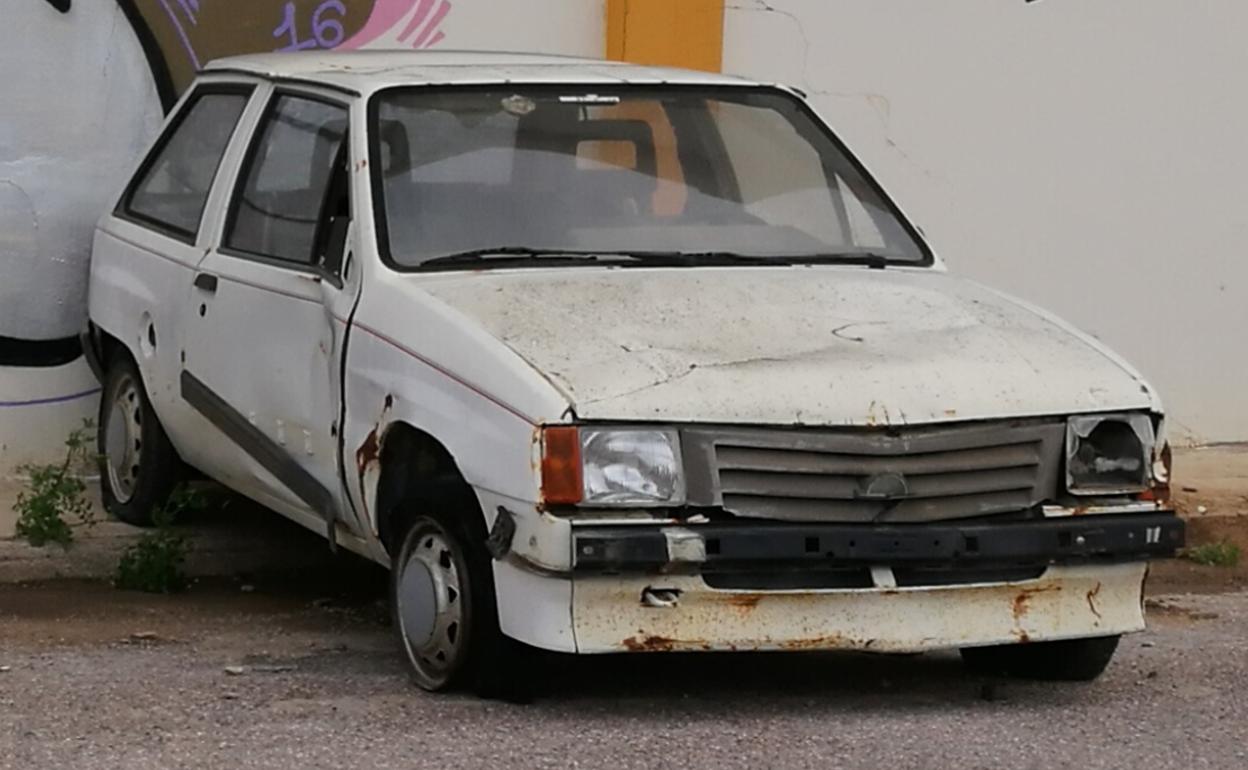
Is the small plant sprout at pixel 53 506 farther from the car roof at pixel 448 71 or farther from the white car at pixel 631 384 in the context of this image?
the car roof at pixel 448 71

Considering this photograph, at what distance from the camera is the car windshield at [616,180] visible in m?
6.44

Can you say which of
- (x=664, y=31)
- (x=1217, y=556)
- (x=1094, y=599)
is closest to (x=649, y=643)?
(x=1094, y=599)

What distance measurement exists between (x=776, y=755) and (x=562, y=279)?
1.42 m

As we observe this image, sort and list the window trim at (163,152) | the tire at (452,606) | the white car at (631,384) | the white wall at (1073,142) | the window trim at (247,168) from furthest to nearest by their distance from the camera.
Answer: the white wall at (1073,142)
the window trim at (163,152)
the window trim at (247,168)
the tire at (452,606)
the white car at (631,384)

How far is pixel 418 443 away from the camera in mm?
5988

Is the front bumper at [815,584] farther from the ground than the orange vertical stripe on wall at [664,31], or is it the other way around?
the orange vertical stripe on wall at [664,31]

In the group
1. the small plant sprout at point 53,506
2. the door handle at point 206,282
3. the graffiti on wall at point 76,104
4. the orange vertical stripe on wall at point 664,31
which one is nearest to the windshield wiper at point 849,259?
the door handle at point 206,282

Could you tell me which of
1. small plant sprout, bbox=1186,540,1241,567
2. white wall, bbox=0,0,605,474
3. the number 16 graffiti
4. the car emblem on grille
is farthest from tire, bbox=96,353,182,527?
small plant sprout, bbox=1186,540,1241,567

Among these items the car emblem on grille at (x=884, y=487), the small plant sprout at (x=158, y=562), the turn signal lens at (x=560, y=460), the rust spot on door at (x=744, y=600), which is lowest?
the small plant sprout at (x=158, y=562)

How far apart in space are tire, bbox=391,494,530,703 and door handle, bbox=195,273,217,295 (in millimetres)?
1349

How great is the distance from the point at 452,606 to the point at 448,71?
5.85 feet

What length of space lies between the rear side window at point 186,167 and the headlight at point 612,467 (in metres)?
2.34

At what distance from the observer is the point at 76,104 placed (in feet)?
29.1

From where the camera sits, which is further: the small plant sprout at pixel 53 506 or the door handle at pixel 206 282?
the small plant sprout at pixel 53 506
